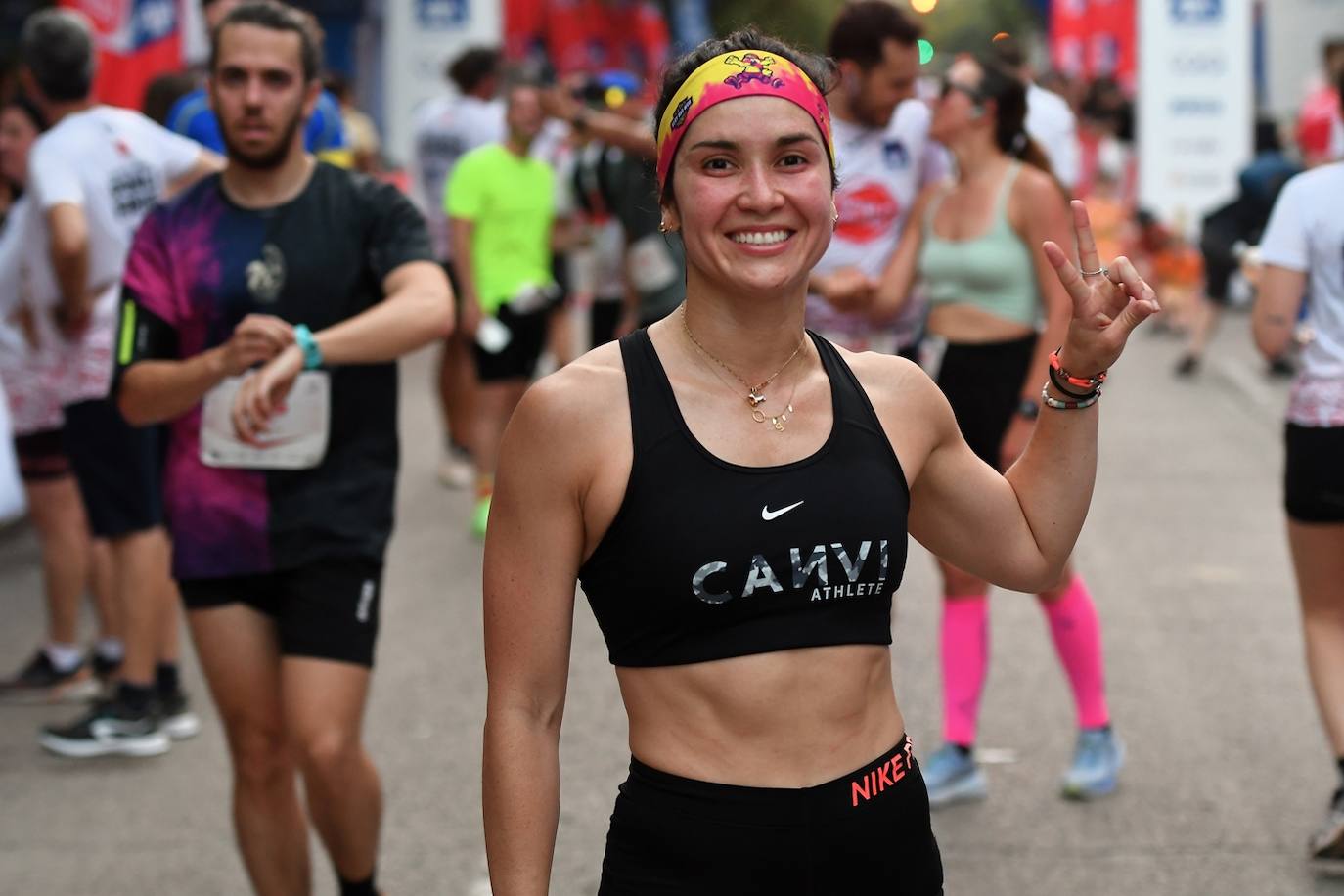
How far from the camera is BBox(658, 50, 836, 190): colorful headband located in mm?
2688

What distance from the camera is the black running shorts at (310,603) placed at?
4219mm

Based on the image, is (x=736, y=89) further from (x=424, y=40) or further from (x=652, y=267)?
(x=424, y=40)

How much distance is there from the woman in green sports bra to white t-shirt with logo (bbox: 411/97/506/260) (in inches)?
225

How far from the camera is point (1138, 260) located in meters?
19.4

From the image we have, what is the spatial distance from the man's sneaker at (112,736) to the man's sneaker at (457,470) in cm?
458

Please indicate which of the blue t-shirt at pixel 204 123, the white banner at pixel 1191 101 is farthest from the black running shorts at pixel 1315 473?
the white banner at pixel 1191 101

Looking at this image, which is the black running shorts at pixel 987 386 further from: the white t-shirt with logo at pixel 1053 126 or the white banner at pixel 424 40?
the white banner at pixel 424 40

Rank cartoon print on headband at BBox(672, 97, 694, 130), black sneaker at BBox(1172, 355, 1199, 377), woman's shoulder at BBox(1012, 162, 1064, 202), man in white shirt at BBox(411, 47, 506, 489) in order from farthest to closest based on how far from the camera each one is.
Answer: black sneaker at BBox(1172, 355, 1199, 377) → man in white shirt at BBox(411, 47, 506, 489) → woman's shoulder at BBox(1012, 162, 1064, 202) → cartoon print on headband at BBox(672, 97, 694, 130)

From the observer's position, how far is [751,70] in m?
2.70

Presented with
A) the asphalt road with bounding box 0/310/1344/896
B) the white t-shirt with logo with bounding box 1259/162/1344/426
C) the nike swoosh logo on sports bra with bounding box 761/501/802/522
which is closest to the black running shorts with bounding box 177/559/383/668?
the asphalt road with bounding box 0/310/1344/896

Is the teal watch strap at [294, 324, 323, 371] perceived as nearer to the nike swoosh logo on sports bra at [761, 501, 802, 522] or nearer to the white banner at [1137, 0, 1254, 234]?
the nike swoosh logo on sports bra at [761, 501, 802, 522]

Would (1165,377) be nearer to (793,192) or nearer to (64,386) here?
(64,386)

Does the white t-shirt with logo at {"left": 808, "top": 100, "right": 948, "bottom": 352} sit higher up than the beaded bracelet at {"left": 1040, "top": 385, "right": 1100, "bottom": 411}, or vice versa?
the beaded bracelet at {"left": 1040, "top": 385, "right": 1100, "bottom": 411}

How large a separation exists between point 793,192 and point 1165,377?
13.0 meters
